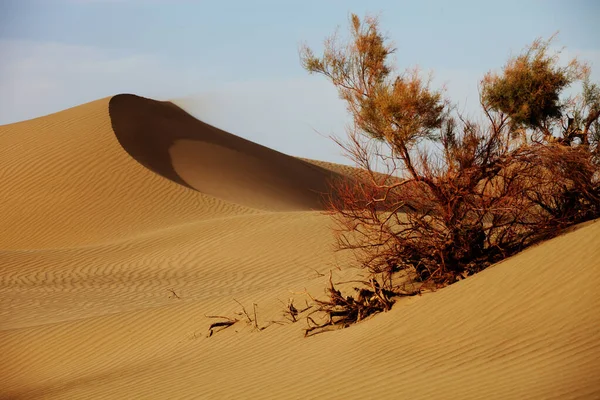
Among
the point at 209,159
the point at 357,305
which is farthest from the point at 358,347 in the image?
the point at 209,159

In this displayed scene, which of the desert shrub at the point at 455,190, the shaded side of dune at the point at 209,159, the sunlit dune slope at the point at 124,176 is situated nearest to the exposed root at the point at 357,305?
the desert shrub at the point at 455,190

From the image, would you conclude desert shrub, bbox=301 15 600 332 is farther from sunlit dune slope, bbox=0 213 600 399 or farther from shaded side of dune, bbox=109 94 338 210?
shaded side of dune, bbox=109 94 338 210

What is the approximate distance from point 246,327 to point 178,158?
89.2 ft

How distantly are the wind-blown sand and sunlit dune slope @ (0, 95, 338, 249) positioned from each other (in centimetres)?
11

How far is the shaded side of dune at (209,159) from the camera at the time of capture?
1391 inches

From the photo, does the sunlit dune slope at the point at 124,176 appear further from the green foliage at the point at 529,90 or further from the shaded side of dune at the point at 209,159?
the green foliage at the point at 529,90

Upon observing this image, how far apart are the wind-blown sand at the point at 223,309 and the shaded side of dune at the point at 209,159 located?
1854 mm

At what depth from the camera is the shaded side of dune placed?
116ft

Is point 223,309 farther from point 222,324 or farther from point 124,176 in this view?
point 124,176

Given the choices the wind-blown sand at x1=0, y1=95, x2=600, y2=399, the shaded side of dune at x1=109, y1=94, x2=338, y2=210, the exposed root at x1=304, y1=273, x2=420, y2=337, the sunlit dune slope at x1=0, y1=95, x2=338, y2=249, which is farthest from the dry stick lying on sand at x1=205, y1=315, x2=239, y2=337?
the shaded side of dune at x1=109, y1=94, x2=338, y2=210

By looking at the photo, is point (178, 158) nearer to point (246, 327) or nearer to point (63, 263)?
point (63, 263)

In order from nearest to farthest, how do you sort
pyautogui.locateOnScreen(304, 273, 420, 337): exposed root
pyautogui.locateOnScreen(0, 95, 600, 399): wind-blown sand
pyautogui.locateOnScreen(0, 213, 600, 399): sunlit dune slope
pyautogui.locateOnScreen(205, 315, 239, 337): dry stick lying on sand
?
pyautogui.locateOnScreen(0, 213, 600, 399): sunlit dune slope < pyautogui.locateOnScreen(0, 95, 600, 399): wind-blown sand < pyautogui.locateOnScreen(304, 273, 420, 337): exposed root < pyautogui.locateOnScreen(205, 315, 239, 337): dry stick lying on sand

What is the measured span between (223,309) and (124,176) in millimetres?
20475

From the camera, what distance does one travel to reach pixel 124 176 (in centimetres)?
3266
